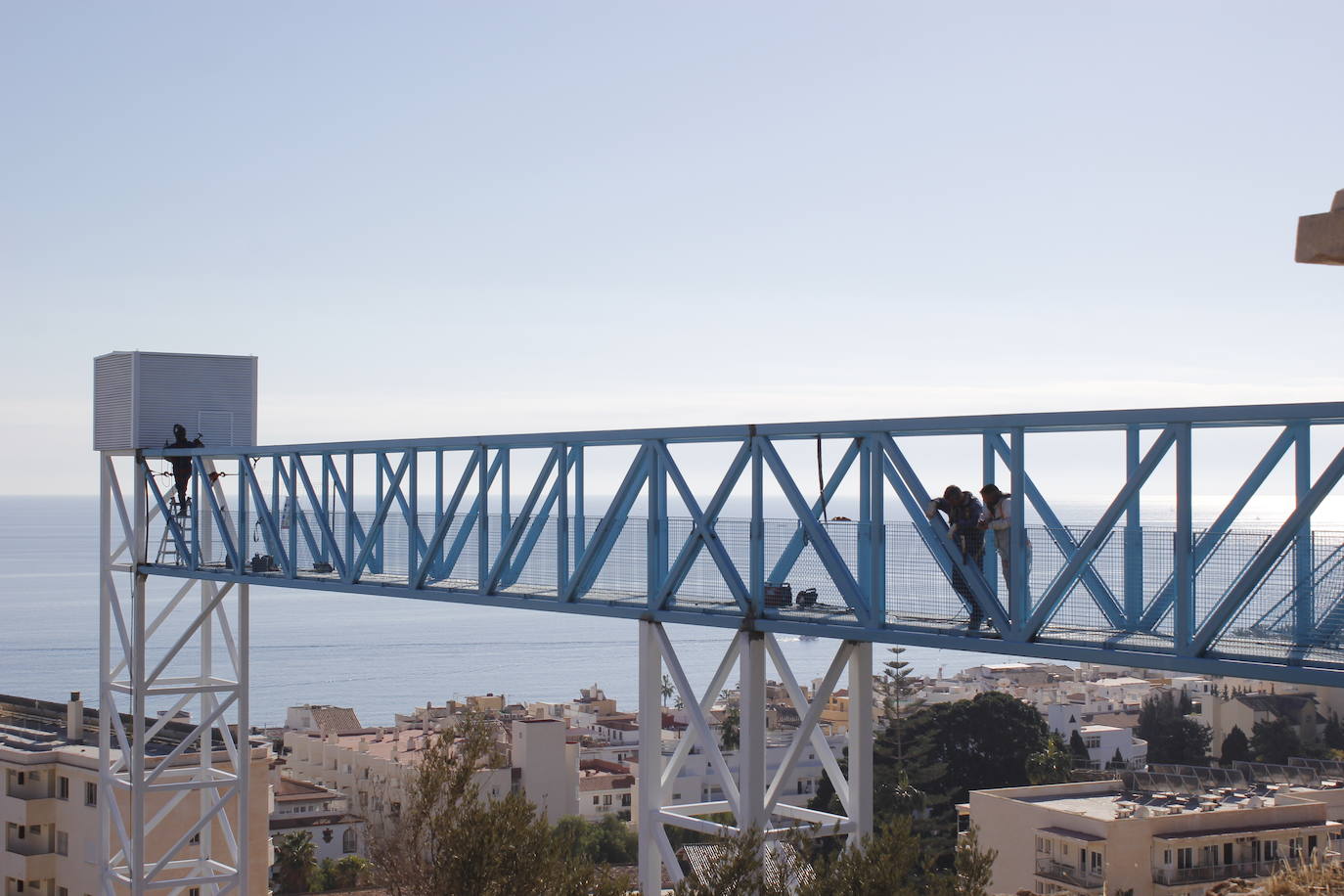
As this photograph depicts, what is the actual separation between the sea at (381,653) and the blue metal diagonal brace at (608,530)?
78109mm

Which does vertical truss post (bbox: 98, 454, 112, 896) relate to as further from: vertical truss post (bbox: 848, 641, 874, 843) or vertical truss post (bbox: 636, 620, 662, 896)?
vertical truss post (bbox: 848, 641, 874, 843)

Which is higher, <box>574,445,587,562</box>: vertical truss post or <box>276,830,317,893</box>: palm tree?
<box>574,445,587,562</box>: vertical truss post

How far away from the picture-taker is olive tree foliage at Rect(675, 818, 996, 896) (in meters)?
9.56

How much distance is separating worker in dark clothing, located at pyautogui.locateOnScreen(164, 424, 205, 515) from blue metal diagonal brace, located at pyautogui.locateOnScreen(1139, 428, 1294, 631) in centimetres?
1419

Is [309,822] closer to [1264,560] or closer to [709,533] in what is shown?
[709,533]

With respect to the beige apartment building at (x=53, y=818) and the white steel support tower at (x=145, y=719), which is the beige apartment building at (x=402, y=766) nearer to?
the beige apartment building at (x=53, y=818)

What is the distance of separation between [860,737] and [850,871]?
2.22 metres

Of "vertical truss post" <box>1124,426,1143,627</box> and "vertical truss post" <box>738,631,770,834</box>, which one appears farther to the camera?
"vertical truss post" <box>738,631,770,834</box>

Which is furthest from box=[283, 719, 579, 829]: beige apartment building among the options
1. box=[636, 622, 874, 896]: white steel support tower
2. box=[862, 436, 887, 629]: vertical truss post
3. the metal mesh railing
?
box=[862, 436, 887, 629]: vertical truss post

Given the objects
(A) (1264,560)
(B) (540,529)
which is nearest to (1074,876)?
(B) (540,529)

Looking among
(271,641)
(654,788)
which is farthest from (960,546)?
(271,641)

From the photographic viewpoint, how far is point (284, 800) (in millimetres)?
62000

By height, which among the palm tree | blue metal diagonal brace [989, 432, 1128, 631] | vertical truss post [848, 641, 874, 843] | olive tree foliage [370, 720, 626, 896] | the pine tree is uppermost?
blue metal diagonal brace [989, 432, 1128, 631]

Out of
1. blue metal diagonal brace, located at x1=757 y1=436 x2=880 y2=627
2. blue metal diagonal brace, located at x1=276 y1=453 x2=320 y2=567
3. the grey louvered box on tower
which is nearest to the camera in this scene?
blue metal diagonal brace, located at x1=757 y1=436 x2=880 y2=627
